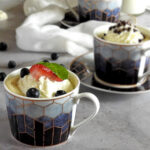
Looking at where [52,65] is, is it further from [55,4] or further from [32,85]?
[55,4]

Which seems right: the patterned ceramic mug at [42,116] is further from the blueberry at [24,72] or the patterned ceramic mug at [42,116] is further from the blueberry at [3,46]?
the blueberry at [3,46]

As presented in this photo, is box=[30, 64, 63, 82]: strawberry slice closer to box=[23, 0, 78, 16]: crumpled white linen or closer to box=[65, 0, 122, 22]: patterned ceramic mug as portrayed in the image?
box=[65, 0, 122, 22]: patterned ceramic mug

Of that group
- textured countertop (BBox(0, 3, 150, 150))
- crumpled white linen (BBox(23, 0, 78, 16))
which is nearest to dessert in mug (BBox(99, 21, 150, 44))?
textured countertop (BBox(0, 3, 150, 150))

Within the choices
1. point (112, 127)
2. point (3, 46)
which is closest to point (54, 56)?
point (3, 46)

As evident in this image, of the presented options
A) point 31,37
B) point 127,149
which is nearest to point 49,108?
point 127,149

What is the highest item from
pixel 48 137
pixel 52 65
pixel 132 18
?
pixel 52 65

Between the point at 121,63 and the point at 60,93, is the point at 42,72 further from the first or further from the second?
the point at 121,63
